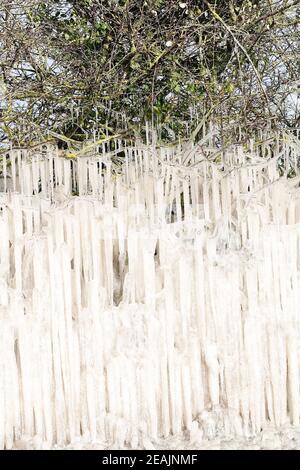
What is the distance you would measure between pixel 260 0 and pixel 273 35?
0.68 feet

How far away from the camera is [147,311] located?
7.13ft

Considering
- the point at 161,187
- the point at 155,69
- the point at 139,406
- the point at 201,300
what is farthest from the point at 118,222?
the point at 155,69

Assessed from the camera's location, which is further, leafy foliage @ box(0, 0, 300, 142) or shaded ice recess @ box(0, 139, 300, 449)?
leafy foliage @ box(0, 0, 300, 142)

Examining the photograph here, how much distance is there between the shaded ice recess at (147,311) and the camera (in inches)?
83.7

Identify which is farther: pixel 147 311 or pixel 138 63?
pixel 138 63

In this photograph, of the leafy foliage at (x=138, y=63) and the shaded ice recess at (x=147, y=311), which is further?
the leafy foliage at (x=138, y=63)

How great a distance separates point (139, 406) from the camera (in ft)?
7.05

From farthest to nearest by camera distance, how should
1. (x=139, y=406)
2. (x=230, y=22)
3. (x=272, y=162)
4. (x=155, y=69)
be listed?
(x=230, y=22), (x=155, y=69), (x=272, y=162), (x=139, y=406)

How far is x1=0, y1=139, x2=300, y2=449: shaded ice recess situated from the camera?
6.98 ft

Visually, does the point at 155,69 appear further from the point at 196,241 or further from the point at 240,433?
the point at 240,433

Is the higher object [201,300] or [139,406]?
[201,300]

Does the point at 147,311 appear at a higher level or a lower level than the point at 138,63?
lower

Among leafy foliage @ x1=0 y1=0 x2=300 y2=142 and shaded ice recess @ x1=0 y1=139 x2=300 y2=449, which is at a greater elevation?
leafy foliage @ x1=0 y1=0 x2=300 y2=142

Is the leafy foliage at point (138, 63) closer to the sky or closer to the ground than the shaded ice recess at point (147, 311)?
closer to the sky
